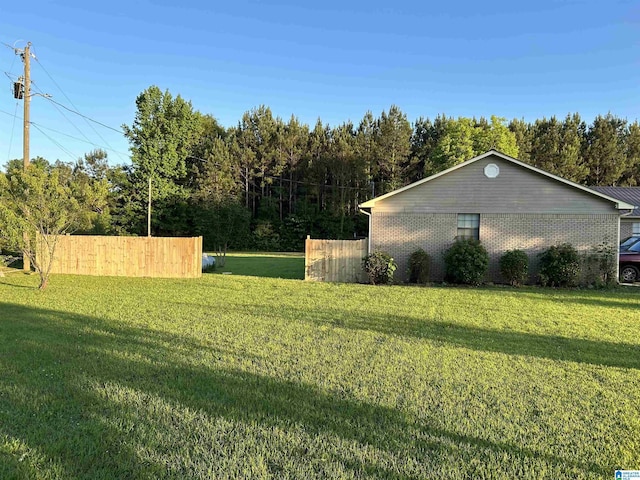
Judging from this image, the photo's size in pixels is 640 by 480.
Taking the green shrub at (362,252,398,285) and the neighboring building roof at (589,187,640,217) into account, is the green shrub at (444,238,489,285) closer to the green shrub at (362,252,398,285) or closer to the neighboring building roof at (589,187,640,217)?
the green shrub at (362,252,398,285)

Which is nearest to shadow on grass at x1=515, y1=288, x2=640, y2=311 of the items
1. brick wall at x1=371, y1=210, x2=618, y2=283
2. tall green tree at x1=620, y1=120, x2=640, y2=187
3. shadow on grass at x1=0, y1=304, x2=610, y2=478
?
brick wall at x1=371, y1=210, x2=618, y2=283

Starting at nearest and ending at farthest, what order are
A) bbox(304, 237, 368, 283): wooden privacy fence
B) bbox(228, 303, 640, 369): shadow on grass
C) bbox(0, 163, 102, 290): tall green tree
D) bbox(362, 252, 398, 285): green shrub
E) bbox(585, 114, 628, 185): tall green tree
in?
bbox(228, 303, 640, 369): shadow on grass
bbox(0, 163, 102, 290): tall green tree
bbox(362, 252, 398, 285): green shrub
bbox(304, 237, 368, 283): wooden privacy fence
bbox(585, 114, 628, 185): tall green tree

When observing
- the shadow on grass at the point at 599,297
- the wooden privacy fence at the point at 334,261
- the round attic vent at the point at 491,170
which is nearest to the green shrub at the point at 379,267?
the wooden privacy fence at the point at 334,261

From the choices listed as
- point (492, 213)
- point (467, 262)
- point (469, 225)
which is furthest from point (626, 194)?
point (467, 262)

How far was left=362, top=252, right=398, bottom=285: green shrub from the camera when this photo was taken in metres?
14.1

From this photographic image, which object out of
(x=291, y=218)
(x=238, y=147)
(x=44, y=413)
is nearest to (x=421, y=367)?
(x=44, y=413)

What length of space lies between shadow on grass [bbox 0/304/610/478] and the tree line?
109ft

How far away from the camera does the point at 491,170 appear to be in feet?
48.4

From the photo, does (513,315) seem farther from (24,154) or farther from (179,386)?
(24,154)

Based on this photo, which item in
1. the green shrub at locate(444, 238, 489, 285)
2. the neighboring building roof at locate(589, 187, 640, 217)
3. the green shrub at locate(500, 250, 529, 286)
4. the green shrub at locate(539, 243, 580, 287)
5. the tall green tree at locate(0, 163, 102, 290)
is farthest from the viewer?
the neighboring building roof at locate(589, 187, 640, 217)

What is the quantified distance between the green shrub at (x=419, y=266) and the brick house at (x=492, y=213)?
0.41 meters

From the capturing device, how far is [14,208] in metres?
12.2

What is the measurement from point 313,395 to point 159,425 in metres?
1.41

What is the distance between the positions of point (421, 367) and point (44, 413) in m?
3.83
